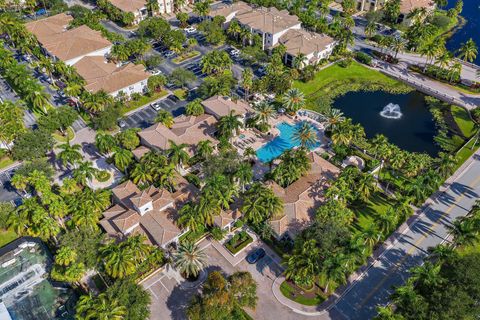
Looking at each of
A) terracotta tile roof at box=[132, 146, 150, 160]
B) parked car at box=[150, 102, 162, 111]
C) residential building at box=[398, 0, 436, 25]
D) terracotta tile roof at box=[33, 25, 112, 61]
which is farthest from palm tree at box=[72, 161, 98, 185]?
residential building at box=[398, 0, 436, 25]

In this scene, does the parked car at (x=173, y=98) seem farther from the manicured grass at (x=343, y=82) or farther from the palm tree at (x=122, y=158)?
the manicured grass at (x=343, y=82)

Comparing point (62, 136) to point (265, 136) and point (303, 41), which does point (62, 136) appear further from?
point (303, 41)

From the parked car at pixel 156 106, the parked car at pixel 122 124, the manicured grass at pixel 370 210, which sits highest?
the parked car at pixel 156 106

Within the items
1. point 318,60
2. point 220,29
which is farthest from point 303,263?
point 220,29

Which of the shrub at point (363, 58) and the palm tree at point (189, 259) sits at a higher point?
the shrub at point (363, 58)

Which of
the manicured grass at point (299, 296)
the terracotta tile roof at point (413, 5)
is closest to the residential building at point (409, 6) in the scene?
the terracotta tile roof at point (413, 5)
